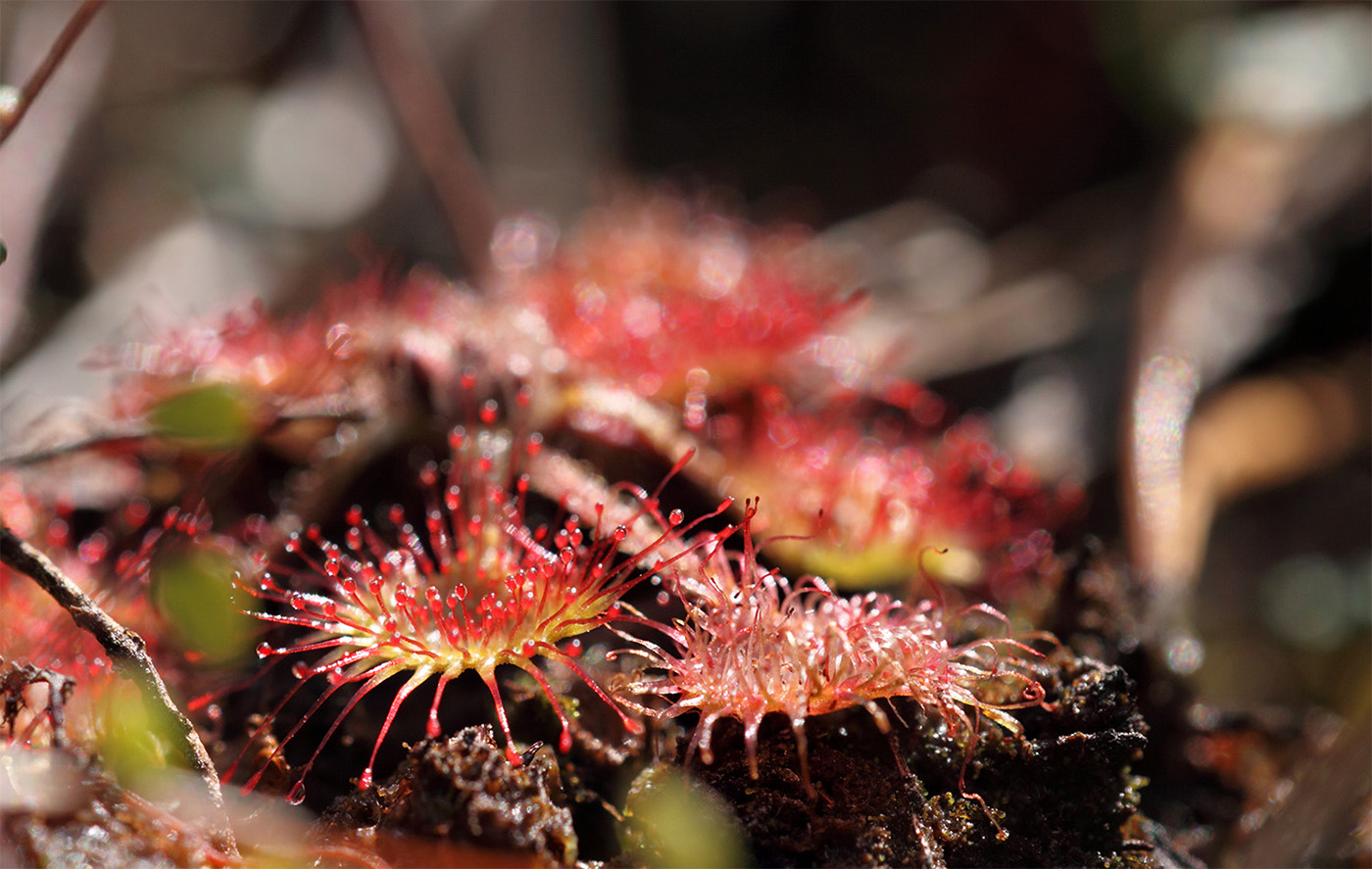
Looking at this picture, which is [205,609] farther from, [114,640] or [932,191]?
[932,191]

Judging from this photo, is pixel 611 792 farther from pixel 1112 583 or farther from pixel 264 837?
pixel 1112 583

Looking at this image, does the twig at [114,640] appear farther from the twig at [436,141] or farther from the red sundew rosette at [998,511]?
the twig at [436,141]

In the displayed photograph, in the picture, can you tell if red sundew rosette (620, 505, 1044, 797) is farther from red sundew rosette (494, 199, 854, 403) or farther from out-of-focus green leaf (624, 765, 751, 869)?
red sundew rosette (494, 199, 854, 403)


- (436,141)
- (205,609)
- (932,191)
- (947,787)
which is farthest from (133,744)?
(932,191)

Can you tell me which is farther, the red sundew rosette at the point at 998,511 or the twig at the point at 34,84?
the red sundew rosette at the point at 998,511

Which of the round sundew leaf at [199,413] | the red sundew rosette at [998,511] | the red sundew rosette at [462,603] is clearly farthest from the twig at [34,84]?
the red sundew rosette at [998,511]

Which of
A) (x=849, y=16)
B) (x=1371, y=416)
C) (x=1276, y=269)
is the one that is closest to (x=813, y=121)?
(x=849, y=16)
